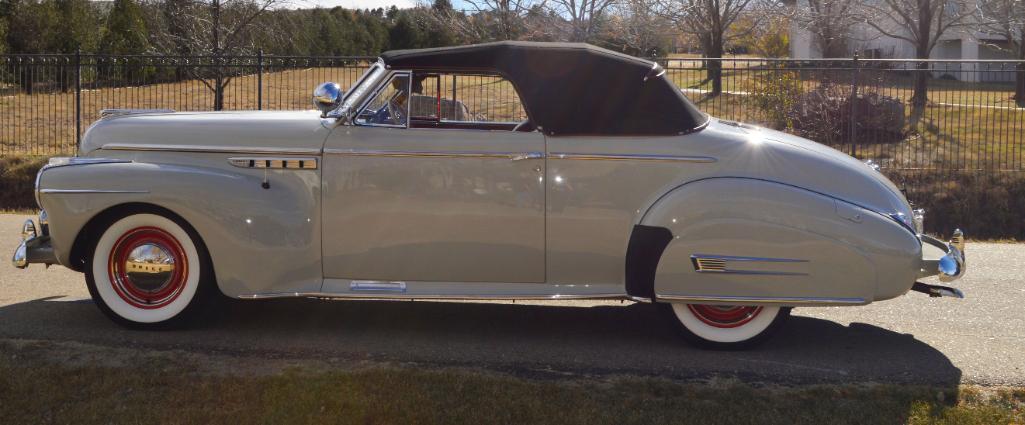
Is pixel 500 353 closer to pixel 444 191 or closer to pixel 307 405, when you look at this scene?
pixel 444 191

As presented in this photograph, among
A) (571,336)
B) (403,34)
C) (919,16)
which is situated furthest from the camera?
(403,34)

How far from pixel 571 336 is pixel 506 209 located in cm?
94

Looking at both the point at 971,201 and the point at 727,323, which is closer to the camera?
the point at 727,323

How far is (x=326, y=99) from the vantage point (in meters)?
5.63

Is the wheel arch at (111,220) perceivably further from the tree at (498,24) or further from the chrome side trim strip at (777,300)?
the tree at (498,24)

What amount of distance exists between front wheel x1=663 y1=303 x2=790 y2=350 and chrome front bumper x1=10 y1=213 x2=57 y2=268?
3534 millimetres

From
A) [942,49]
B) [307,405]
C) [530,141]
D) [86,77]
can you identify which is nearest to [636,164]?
[530,141]

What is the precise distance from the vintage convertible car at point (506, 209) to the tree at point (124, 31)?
1568 cm

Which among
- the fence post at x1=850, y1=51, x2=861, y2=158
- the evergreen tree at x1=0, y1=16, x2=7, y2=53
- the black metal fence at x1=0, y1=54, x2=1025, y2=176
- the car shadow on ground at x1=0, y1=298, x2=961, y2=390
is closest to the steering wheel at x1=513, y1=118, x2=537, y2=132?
the car shadow on ground at x1=0, y1=298, x2=961, y2=390

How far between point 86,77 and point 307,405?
55.7 feet

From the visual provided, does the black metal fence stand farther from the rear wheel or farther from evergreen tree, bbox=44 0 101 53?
the rear wheel

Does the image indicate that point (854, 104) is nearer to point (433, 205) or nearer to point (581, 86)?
point (581, 86)

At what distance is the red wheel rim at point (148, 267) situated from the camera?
5.57 m

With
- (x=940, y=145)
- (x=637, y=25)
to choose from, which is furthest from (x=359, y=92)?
(x=637, y=25)
